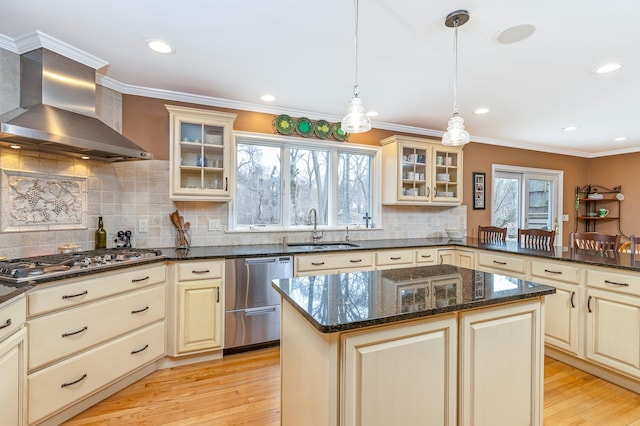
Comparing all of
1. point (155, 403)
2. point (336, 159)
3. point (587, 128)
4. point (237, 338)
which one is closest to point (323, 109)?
point (336, 159)

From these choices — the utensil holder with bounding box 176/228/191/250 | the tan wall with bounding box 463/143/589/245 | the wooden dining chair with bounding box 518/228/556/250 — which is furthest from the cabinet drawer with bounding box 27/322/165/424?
the tan wall with bounding box 463/143/589/245

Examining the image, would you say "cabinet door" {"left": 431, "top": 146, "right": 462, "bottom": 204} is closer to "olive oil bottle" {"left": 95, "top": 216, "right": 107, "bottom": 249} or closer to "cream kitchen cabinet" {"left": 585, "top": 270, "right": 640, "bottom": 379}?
"cream kitchen cabinet" {"left": 585, "top": 270, "right": 640, "bottom": 379}

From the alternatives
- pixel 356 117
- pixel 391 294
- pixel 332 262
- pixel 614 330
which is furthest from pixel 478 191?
pixel 391 294

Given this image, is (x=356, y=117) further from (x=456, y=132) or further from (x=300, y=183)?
(x=300, y=183)

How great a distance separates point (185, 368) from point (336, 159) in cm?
267

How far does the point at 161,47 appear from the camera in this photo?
2.21m

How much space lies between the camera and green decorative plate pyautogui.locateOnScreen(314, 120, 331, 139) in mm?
3686

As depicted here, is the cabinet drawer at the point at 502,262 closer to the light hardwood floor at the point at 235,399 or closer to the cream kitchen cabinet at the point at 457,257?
the cream kitchen cabinet at the point at 457,257

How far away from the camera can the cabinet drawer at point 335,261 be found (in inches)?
117

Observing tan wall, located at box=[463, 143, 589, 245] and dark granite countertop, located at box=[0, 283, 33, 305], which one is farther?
tan wall, located at box=[463, 143, 589, 245]

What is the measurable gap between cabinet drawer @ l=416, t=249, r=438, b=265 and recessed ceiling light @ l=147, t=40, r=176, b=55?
9.84ft

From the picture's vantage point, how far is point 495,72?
2.57 meters

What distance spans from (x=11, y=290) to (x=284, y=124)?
8.71ft

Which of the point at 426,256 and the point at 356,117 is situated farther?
the point at 426,256
